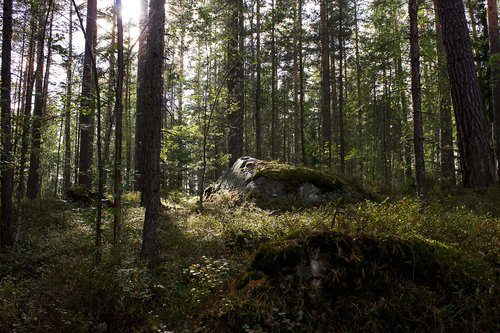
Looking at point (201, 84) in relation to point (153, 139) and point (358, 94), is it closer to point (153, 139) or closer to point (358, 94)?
point (153, 139)

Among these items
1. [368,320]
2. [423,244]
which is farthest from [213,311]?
[423,244]

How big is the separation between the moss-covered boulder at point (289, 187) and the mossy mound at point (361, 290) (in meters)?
6.24

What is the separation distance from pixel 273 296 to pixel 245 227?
3352 millimetres

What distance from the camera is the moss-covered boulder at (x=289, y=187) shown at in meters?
10.2

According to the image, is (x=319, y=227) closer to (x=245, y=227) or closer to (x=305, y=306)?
(x=305, y=306)

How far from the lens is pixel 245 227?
6.74 meters

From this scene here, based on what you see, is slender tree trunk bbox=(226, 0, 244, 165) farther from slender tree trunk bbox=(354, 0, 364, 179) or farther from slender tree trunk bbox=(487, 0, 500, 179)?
slender tree trunk bbox=(487, 0, 500, 179)

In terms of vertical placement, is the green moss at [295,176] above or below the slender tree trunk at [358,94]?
below

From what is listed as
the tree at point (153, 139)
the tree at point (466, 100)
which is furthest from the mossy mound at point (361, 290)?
the tree at point (466, 100)

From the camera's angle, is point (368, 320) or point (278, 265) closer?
point (368, 320)

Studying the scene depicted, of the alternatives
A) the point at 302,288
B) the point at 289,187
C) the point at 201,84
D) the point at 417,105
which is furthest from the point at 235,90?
the point at 302,288

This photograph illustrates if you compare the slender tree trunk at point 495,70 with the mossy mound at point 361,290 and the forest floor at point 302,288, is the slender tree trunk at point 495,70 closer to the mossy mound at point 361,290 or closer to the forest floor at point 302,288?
the forest floor at point 302,288

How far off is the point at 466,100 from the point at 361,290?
7.91 metres

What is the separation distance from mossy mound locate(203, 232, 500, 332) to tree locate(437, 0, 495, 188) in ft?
21.9
